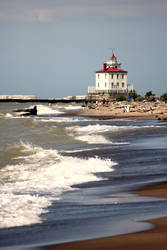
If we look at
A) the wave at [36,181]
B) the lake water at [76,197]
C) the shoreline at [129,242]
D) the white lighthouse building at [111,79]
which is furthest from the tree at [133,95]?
the shoreline at [129,242]

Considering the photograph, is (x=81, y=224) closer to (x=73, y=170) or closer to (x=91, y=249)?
(x=91, y=249)

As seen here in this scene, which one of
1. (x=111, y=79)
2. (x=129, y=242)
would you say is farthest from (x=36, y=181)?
(x=111, y=79)

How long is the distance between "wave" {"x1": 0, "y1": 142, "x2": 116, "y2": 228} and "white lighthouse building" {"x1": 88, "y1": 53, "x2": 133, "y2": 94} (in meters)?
98.1

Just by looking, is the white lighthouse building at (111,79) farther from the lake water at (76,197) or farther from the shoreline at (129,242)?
the shoreline at (129,242)

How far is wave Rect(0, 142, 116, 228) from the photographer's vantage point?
28.5 ft

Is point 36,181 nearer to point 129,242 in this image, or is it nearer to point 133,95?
point 129,242

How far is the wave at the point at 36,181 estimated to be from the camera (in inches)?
341

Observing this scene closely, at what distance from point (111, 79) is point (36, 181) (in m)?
105

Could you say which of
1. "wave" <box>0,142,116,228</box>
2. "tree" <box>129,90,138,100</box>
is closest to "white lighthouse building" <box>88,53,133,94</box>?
"tree" <box>129,90,138,100</box>

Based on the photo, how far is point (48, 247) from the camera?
6.61 metres

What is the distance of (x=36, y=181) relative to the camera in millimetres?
12656

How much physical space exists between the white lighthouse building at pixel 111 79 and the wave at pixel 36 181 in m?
98.1

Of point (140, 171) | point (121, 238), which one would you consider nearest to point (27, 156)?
point (140, 171)

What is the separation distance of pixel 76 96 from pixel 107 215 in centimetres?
14839
